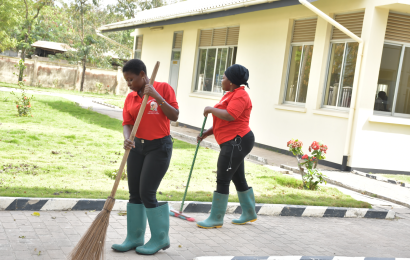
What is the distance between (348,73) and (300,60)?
68.6 inches

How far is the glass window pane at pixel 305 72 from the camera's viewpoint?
11988 mm

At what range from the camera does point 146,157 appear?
4238 millimetres

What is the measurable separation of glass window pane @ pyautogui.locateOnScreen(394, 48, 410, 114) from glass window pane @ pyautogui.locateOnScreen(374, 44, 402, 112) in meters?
0.19

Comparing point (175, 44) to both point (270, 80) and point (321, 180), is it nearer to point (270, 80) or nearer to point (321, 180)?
point (270, 80)

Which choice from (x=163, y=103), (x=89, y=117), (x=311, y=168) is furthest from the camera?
(x=89, y=117)

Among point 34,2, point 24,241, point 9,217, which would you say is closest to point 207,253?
point 24,241

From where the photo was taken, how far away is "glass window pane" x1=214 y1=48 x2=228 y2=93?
1578cm

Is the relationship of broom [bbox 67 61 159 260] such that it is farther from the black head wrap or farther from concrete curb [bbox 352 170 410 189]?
concrete curb [bbox 352 170 410 189]

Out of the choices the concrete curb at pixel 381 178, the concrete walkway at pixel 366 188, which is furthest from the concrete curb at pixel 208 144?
the concrete curb at pixel 381 178

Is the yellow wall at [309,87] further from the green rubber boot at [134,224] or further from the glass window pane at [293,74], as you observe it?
the green rubber boot at [134,224]

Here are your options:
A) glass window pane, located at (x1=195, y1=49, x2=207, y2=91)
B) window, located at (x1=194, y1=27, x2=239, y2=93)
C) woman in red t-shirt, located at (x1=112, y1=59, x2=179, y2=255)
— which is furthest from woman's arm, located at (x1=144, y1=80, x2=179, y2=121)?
glass window pane, located at (x1=195, y1=49, x2=207, y2=91)

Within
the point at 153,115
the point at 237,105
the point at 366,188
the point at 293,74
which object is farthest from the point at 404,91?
the point at 153,115

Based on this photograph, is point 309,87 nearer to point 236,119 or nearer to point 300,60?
point 300,60

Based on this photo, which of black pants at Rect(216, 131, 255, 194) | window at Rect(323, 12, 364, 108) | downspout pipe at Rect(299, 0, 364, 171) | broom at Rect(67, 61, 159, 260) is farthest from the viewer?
window at Rect(323, 12, 364, 108)
